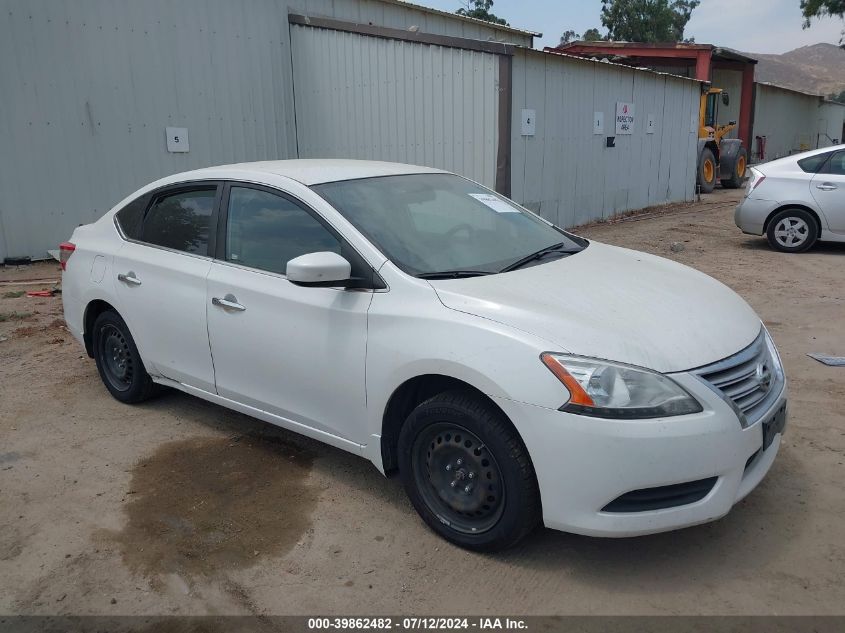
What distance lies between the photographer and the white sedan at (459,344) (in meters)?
2.68

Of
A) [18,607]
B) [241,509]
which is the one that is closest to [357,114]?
[241,509]

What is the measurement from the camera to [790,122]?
3691 centimetres

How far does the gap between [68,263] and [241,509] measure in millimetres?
2558

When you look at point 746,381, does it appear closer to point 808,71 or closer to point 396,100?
point 396,100

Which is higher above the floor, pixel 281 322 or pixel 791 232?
pixel 281 322

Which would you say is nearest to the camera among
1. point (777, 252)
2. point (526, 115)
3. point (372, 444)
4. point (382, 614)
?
point (382, 614)


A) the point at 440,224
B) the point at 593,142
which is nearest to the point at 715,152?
the point at 593,142

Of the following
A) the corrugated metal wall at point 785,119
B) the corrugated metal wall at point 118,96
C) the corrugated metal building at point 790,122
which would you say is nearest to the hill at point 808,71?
the corrugated metal building at point 790,122

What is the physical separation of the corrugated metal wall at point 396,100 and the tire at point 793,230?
399cm

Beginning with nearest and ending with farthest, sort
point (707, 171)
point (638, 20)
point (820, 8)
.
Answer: point (707, 171) → point (820, 8) → point (638, 20)

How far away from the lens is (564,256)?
3.79m

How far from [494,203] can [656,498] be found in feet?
6.78

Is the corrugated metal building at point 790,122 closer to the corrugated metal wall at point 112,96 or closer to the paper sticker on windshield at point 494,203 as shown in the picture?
the corrugated metal wall at point 112,96

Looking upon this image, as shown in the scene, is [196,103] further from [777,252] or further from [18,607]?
[18,607]
